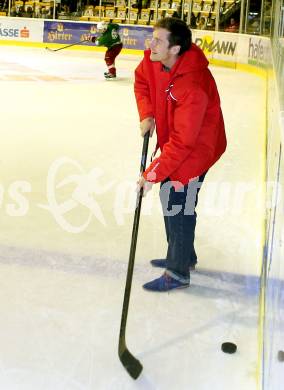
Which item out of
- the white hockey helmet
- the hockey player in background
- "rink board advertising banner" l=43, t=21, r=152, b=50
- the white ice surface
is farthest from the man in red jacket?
"rink board advertising banner" l=43, t=21, r=152, b=50

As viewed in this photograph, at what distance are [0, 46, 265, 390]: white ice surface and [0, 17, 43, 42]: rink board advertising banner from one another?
952cm

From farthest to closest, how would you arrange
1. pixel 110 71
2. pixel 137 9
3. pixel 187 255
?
pixel 137 9, pixel 110 71, pixel 187 255

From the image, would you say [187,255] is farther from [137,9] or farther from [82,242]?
[137,9]

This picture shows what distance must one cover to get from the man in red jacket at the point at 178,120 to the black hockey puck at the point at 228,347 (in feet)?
1.70

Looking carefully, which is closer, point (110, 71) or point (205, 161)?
point (205, 161)

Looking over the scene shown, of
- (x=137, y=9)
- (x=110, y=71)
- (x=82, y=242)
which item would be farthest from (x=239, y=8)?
(x=82, y=242)

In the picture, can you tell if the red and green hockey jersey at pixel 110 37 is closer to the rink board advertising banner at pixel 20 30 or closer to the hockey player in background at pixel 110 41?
the hockey player in background at pixel 110 41

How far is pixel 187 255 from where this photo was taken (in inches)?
107

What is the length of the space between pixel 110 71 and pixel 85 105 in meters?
2.75

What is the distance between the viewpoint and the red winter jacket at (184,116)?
7.50ft

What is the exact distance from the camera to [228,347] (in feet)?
7.43

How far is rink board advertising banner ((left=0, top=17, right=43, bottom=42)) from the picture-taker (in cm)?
1525

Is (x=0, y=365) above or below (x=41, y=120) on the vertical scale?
below

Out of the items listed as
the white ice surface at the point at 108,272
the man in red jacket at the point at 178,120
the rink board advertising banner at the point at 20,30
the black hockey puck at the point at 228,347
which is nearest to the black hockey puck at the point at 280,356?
the white ice surface at the point at 108,272
